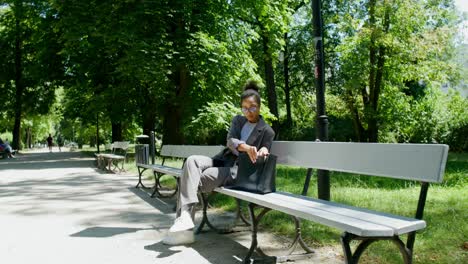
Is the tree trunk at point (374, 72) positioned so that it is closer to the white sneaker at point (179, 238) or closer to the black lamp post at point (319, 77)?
the black lamp post at point (319, 77)

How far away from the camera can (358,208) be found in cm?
390

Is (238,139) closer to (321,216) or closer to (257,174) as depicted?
(257,174)

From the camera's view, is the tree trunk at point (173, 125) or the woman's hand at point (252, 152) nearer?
the woman's hand at point (252, 152)

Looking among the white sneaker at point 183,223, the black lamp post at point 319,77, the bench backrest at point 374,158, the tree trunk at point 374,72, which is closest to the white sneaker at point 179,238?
the white sneaker at point 183,223

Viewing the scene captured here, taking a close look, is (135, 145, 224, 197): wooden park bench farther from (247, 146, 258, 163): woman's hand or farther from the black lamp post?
(247, 146, 258, 163): woman's hand

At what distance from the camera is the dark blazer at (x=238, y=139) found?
5.20 meters

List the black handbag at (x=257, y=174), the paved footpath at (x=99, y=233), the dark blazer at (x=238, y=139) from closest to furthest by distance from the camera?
the paved footpath at (x=99, y=233)
the black handbag at (x=257, y=174)
the dark blazer at (x=238, y=139)

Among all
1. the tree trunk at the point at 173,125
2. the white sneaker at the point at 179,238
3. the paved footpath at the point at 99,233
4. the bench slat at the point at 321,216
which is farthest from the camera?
the tree trunk at the point at 173,125

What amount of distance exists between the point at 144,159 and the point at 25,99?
22830 millimetres

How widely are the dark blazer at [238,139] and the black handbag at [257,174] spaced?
302mm

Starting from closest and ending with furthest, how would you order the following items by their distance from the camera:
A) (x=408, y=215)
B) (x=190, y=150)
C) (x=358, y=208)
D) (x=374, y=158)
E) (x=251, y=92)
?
(x=358, y=208), (x=374, y=158), (x=251, y=92), (x=408, y=215), (x=190, y=150)

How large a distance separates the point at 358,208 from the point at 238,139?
1.93 metres

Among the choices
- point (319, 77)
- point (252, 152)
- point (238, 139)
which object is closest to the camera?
point (252, 152)

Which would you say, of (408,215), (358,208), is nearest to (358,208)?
(358,208)
